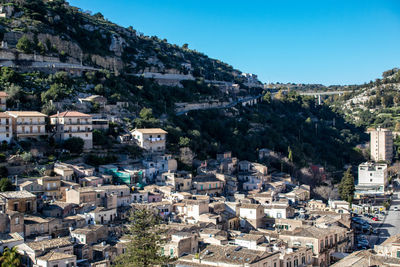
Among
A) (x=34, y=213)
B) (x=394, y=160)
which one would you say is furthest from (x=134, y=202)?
(x=394, y=160)

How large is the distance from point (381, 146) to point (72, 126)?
143 feet

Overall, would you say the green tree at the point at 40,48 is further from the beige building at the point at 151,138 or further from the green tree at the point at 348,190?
A: the green tree at the point at 348,190

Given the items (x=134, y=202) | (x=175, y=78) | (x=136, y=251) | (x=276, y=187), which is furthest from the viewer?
(x=175, y=78)

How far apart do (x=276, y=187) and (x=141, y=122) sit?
42.0ft

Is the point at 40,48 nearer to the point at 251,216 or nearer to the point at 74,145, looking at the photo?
the point at 74,145

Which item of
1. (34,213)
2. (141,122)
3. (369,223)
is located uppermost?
(141,122)

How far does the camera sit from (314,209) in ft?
113

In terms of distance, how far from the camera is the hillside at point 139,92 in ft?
142

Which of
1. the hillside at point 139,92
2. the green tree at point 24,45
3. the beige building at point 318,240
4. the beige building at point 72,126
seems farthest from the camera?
the green tree at point 24,45

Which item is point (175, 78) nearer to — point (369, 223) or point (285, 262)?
point (369, 223)

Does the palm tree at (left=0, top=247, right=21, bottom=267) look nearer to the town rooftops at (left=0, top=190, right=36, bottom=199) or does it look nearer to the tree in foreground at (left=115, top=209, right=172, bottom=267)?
the tree in foreground at (left=115, top=209, right=172, bottom=267)

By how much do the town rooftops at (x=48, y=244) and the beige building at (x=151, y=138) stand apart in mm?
18175

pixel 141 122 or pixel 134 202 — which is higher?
pixel 141 122

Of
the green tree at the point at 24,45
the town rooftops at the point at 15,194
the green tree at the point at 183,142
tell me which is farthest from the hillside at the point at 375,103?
the town rooftops at the point at 15,194
